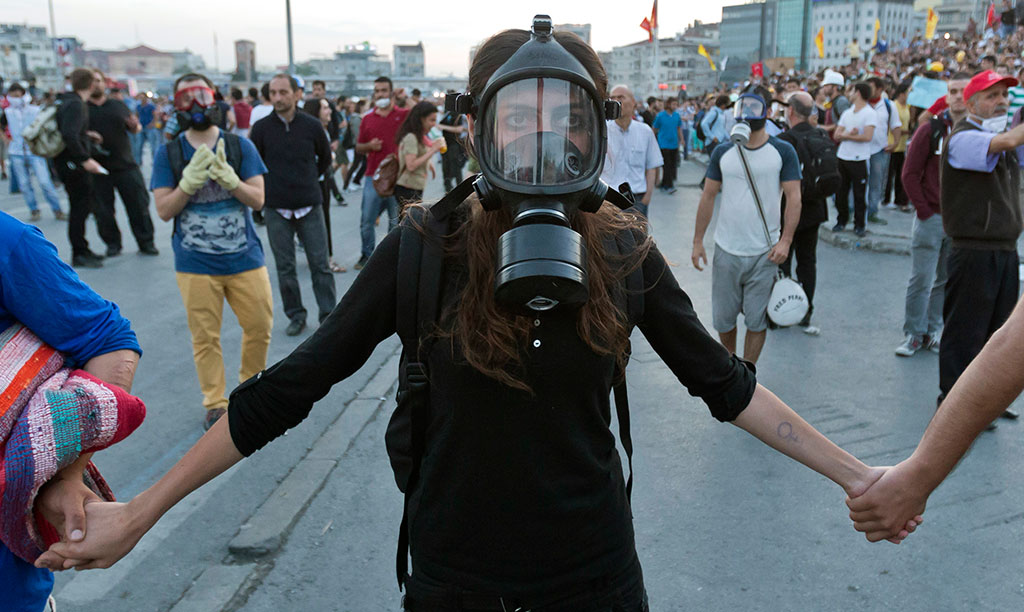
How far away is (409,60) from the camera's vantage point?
14875 cm

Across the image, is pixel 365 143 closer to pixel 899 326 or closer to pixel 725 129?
pixel 899 326

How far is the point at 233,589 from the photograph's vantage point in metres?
3.32

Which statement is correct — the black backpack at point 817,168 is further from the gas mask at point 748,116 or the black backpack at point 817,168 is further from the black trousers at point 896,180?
the black trousers at point 896,180

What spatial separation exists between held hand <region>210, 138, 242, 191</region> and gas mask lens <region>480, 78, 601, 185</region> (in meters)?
3.86

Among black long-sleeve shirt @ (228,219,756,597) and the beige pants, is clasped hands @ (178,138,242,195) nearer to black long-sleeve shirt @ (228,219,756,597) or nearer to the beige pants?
the beige pants

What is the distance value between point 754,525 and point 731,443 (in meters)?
1.05

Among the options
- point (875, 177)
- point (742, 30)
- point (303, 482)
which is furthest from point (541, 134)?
point (742, 30)

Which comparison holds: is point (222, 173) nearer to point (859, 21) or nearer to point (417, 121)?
point (417, 121)

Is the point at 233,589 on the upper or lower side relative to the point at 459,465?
lower

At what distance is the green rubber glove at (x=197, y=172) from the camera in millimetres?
4871

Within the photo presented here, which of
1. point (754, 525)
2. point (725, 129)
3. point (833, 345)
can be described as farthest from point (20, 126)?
point (754, 525)

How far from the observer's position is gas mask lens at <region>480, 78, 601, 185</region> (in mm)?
1437

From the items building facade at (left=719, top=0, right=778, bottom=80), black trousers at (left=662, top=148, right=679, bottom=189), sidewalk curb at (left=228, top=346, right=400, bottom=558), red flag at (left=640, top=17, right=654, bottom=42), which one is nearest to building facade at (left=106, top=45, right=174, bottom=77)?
building facade at (left=719, top=0, right=778, bottom=80)

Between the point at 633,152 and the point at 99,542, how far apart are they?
725 centimetres
